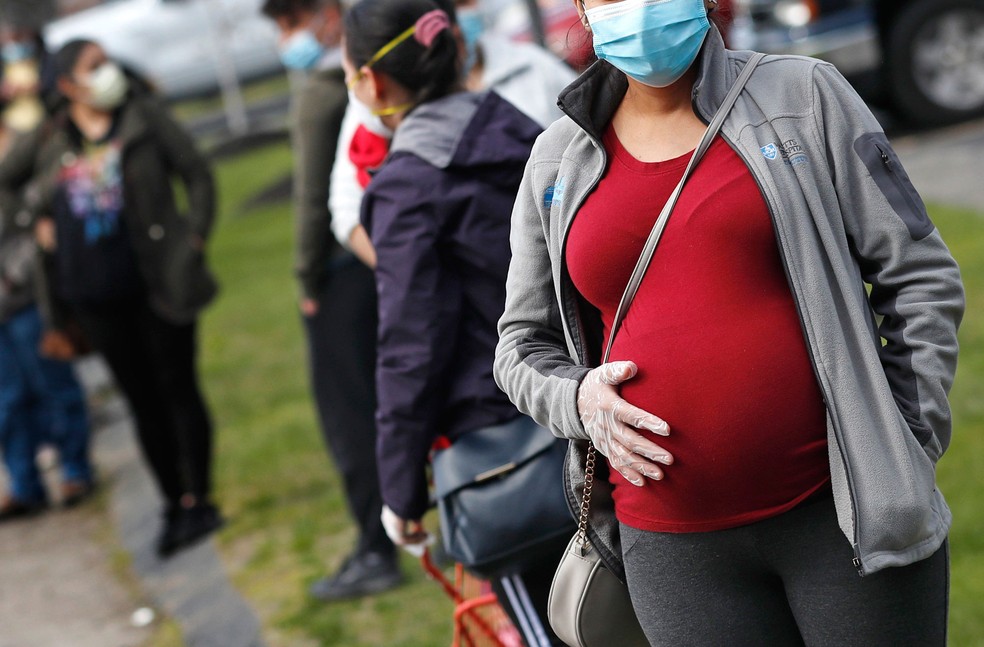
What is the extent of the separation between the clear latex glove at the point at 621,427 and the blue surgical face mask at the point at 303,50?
3.05 m

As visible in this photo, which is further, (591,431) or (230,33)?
(230,33)

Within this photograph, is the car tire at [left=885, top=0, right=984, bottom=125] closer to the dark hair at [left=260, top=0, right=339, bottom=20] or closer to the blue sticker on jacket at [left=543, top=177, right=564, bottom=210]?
the dark hair at [left=260, top=0, right=339, bottom=20]

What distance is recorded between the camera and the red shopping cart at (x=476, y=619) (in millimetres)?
3021

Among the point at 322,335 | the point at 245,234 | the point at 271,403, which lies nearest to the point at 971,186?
the point at 271,403

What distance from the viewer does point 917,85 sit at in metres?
9.80

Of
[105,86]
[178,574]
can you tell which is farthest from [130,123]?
[178,574]

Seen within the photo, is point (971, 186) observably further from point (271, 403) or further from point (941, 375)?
point (941, 375)

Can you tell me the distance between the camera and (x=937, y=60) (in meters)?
9.72

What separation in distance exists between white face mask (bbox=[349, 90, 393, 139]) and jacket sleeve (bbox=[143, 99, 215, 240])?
2.37m

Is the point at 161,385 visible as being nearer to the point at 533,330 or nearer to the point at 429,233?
the point at 429,233

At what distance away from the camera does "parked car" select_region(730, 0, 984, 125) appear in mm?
9547

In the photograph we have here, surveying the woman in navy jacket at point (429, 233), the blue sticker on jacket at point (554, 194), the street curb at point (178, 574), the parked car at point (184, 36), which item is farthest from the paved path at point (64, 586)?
the parked car at point (184, 36)

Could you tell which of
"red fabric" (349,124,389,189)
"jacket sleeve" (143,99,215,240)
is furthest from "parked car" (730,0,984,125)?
"red fabric" (349,124,389,189)

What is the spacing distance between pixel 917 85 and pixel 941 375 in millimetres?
8472
